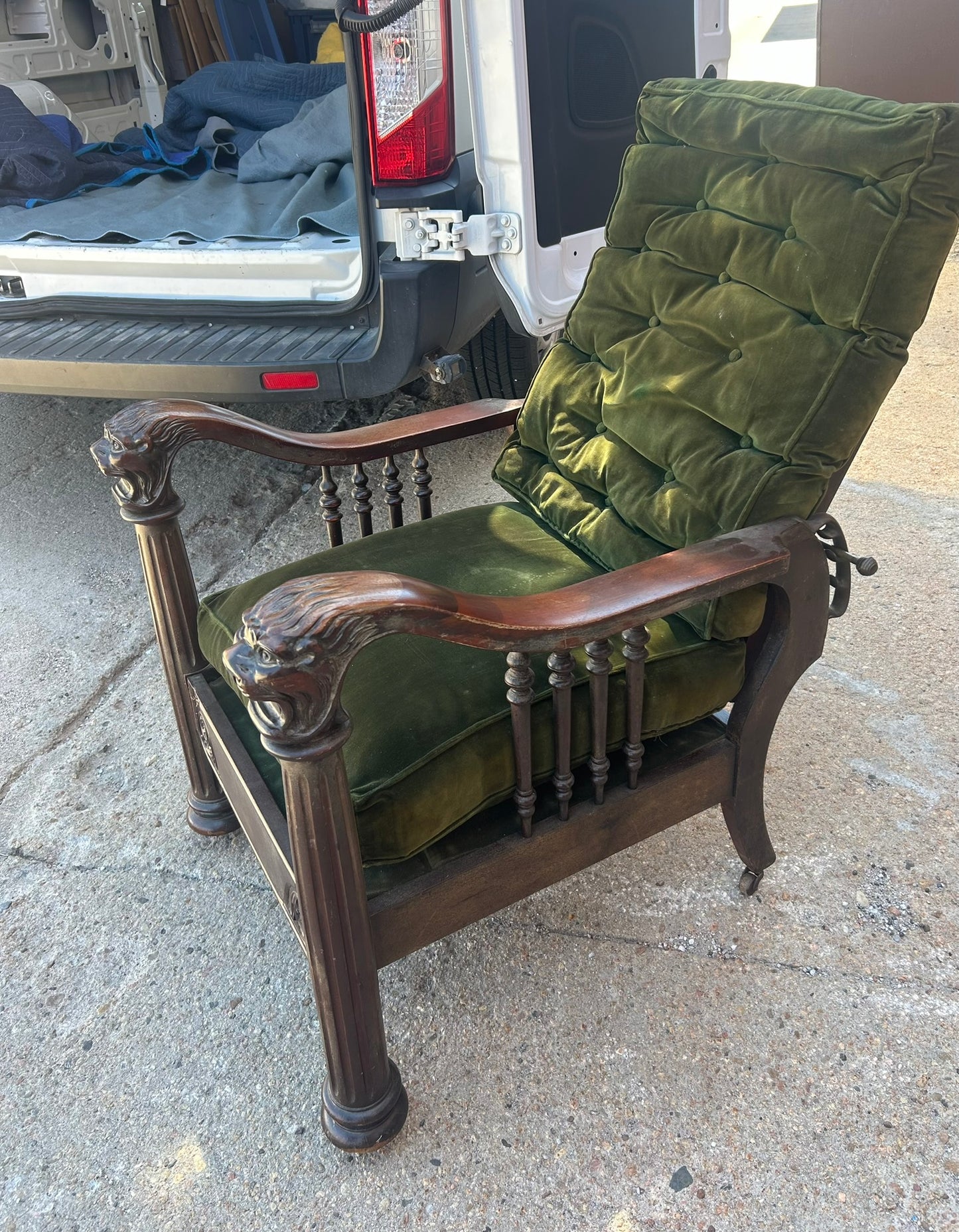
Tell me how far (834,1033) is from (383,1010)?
711mm

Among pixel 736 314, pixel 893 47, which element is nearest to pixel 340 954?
pixel 736 314

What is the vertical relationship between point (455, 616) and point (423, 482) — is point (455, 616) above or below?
above

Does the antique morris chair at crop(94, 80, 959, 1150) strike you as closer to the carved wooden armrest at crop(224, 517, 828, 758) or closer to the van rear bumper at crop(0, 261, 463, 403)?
the carved wooden armrest at crop(224, 517, 828, 758)

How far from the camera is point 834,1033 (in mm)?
1521

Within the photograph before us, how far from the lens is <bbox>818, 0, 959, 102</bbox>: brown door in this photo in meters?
4.86

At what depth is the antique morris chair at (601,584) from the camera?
123cm

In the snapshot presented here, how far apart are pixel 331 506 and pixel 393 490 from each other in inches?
5.1

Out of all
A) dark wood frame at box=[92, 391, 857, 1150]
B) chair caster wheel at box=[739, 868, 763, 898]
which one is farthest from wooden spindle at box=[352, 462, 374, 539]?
chair caster wheel at box=[739, 868, 763, 898]

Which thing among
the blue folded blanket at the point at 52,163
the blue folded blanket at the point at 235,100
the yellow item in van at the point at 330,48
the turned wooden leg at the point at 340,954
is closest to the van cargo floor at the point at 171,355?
the blue folded blanket at the point at 52,163

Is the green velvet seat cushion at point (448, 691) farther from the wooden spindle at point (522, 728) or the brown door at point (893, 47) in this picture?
the brown door at point (893, 47)

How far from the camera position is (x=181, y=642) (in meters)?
1.74

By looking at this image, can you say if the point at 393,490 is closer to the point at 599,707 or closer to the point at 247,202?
the point at 599,707

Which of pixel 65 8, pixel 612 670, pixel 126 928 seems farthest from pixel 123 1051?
pixel 65 8

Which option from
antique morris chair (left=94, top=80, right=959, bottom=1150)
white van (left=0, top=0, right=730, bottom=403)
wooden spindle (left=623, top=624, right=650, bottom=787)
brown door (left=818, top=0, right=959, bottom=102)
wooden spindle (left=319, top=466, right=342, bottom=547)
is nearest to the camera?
antique morris chair (left=94, top=80, right=959, bottom=1150)
